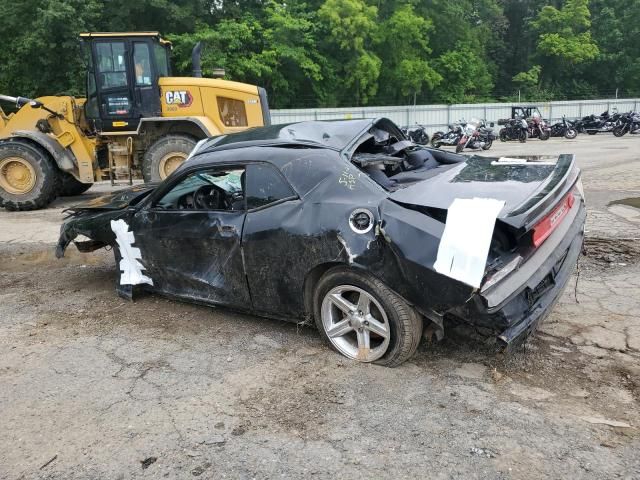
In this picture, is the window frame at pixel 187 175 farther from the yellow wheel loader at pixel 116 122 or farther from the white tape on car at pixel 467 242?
the yellow wheel loader at pixel 116 122

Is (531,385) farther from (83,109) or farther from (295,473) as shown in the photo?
(83,109)

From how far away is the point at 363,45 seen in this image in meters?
32.0

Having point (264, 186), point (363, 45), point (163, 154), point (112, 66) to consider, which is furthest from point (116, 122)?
point (363, 45)

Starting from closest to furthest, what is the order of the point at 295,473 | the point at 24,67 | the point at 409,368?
the point at 295,473
the point at 409,368
the point at 24,67

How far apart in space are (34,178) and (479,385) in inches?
354

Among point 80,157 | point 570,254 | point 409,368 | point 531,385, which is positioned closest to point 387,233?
point 409,368

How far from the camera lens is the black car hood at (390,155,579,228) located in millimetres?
3318

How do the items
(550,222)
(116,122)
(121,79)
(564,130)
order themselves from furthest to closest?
(564,130)
(116,122)
(121,79)
(550,222)

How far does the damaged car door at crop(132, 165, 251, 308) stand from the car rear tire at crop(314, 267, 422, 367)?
726mm

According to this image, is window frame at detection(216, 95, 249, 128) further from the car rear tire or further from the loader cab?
the car rear tire

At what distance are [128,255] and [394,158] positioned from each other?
8.11 ft

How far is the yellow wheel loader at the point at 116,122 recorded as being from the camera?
985cm

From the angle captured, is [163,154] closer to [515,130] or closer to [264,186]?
[264,186]

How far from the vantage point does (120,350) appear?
13.6 ft
